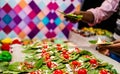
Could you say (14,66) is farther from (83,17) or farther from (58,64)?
(83,17)

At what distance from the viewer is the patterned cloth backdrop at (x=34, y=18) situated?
11.0 ft

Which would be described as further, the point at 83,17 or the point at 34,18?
the point at 34,18

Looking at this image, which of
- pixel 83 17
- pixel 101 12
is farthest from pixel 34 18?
pixel 101 12

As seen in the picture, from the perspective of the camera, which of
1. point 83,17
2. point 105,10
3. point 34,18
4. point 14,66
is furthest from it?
point 34,18

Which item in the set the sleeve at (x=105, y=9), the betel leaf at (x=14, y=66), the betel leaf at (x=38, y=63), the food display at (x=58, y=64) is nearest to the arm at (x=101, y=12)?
the sleeve at (x=105, y=9)

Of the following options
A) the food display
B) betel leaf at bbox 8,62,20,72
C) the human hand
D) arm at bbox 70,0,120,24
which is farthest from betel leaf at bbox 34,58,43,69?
arm at bbox 70,0,120,24

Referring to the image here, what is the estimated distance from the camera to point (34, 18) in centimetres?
351

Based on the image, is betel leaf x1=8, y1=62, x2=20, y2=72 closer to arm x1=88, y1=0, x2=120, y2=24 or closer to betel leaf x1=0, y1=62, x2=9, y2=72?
betel leaf x1=0, y1=62, x2=9, y2=72

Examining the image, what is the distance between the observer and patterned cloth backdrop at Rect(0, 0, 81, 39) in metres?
3.36

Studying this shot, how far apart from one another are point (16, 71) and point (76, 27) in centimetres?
211

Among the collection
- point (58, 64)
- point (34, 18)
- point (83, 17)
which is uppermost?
point (34, 18)

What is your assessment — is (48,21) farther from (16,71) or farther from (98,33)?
(16,71)

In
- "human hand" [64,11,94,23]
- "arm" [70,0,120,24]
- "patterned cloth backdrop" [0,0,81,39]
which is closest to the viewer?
"human hand" [64,11,94,23]

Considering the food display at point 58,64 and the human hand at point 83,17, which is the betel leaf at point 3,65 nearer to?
the food display at point 58,64
